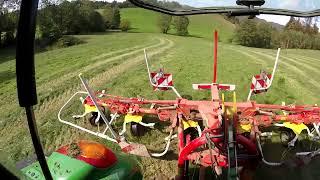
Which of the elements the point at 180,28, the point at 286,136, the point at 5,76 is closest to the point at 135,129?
the point at 286,136

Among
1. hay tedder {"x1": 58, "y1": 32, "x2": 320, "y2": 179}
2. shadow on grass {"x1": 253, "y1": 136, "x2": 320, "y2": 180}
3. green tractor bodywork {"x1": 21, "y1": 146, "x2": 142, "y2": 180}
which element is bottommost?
shadow on grass {"x1": 253, "y1": 136, "x2": 320, "y2": 180}

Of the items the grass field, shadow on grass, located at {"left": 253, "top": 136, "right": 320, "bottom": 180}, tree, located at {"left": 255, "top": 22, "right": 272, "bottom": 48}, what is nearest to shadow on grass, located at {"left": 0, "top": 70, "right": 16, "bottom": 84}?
the grass field

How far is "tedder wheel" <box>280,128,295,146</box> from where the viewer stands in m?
6.89

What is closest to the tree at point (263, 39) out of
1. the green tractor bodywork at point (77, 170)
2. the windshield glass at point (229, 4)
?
the green tractor bodywork at point (77, 170)

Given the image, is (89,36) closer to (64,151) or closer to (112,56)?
(112,56)

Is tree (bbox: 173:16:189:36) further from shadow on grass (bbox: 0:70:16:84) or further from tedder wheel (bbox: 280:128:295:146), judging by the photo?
tedder wheel (bbox: 280:128:295:146)

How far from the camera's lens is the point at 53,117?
827 centimetres

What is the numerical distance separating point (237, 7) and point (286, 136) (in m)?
5.83

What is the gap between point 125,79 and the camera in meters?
11.6

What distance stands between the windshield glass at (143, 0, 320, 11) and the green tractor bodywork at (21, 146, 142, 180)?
1830 millimetres

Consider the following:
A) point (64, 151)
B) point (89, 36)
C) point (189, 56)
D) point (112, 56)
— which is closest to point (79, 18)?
point (89, 36)

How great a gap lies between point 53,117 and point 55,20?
11034 millimetres

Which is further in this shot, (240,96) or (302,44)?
(302,44)

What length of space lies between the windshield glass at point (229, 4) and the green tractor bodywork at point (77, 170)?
183 cm
